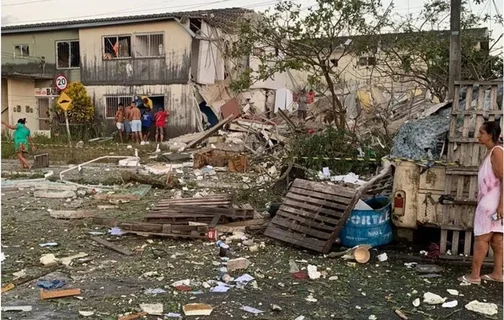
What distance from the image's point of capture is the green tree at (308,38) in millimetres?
10078

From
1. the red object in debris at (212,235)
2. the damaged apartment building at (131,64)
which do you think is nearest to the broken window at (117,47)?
the damaged apartment building at (131,64)

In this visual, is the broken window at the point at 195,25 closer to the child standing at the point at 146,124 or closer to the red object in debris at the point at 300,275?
the child standing at the point at 146,124

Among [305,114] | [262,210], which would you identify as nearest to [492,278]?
[262,210]

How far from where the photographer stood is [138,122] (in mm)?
20031

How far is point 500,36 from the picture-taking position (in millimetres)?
11516

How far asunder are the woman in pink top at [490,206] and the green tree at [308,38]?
19.3 feet

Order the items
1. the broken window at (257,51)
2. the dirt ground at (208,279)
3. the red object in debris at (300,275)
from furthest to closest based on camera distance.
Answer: the broken window at (257,51) < the red object in debris at (300,275) < the dirt ground at (208,279)

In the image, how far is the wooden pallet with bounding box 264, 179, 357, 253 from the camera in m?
5.70

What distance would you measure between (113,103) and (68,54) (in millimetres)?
3678

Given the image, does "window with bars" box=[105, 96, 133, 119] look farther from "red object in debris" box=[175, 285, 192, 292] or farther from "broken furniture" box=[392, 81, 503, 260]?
"red object in debris" box=[175, 285, 192, 292]

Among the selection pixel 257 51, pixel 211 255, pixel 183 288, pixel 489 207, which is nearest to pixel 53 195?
pixel 211 255

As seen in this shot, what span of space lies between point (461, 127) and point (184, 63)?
55.1 feet

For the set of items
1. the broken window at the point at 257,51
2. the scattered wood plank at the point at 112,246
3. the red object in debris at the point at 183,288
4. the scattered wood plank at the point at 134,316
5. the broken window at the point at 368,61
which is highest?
the broken window at the point at 257,51

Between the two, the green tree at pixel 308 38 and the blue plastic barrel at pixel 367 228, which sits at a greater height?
the green tree at pixel 308 38
